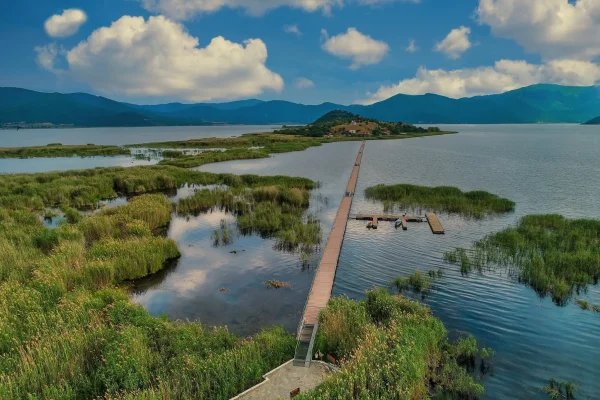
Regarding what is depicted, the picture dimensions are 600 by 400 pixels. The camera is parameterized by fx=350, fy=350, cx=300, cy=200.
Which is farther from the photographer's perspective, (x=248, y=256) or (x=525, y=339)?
(x=248, y=256)

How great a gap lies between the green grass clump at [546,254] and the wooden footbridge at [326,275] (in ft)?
15.7

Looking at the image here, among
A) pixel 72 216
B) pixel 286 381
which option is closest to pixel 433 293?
pixel 286 381

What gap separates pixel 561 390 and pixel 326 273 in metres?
10.8

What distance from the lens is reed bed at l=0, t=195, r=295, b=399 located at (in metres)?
9.30

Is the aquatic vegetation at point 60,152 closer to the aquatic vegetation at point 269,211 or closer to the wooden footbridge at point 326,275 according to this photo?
the aquatic vegetation at point 269,211

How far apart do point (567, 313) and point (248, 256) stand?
56.0 ft

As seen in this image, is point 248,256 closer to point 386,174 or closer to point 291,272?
point 291,272

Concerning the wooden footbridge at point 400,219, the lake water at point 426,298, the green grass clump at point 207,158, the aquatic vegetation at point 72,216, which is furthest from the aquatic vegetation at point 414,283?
the green grass clump at point 207,158

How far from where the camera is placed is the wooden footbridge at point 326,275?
38.3 feet

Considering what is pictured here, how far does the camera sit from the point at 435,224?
28.0 metres

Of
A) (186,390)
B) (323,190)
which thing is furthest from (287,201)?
(186,390)

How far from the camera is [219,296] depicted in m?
17.9

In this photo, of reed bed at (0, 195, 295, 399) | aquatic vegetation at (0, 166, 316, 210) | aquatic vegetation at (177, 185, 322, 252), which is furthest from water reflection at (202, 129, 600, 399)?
aquatic vegetation at (0, 166, 316, 210)

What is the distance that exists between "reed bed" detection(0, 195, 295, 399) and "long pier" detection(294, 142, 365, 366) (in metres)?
0.63
